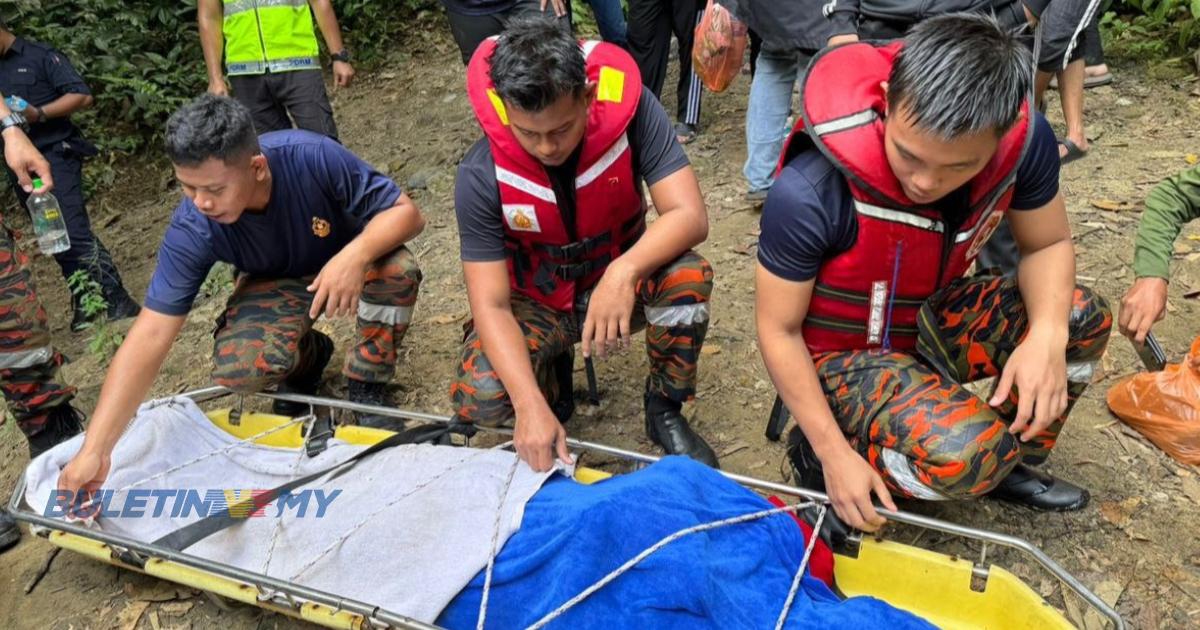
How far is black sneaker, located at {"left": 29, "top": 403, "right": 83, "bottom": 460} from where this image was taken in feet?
11.4

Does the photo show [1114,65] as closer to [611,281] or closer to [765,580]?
[611,281]

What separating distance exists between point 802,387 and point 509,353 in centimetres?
91

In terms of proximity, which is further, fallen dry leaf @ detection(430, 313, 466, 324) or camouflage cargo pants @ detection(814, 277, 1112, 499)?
fallen dry leaf @ detection(430, 313, 466, 324)

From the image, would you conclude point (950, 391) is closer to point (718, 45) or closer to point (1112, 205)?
point (1112, 205)

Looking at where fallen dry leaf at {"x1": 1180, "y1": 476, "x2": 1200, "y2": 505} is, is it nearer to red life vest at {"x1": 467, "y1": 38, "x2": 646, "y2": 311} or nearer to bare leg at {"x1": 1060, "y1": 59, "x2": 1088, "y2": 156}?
red life vest at {"x1": 467, "y1": 38, "x2": 646, "y2": 311}

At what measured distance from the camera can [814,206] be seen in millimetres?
2160

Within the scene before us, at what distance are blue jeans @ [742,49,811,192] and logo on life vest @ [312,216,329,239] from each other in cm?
224

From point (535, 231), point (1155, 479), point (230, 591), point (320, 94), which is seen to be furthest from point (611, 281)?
point (320, 94)

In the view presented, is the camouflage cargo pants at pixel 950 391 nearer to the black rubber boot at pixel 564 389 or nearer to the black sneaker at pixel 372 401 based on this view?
the black rubber boot at pixel 564 389

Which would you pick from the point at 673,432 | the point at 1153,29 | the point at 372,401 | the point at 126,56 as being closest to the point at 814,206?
the point at 673,432

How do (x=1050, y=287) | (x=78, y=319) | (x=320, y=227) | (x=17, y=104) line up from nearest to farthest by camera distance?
(x=1050, y=287) < (x=320, y=227) < (x=17, y=104) < (x=78, y=319)

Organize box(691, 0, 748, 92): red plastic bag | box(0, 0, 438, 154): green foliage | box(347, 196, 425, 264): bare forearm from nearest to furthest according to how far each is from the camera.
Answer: box(347, 196, 425, 264): bare forearm, box(691, 0, 748, 92): red plastic bag, box(0, 0, 438, 154): green foliage

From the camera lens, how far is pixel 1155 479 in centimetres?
271

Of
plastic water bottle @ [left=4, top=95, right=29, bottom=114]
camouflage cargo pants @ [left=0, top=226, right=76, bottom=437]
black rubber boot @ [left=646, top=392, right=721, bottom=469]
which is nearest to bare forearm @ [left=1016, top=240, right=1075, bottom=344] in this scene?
black rubber boot @ [left=646, top=392, right=721, bottom=469]
